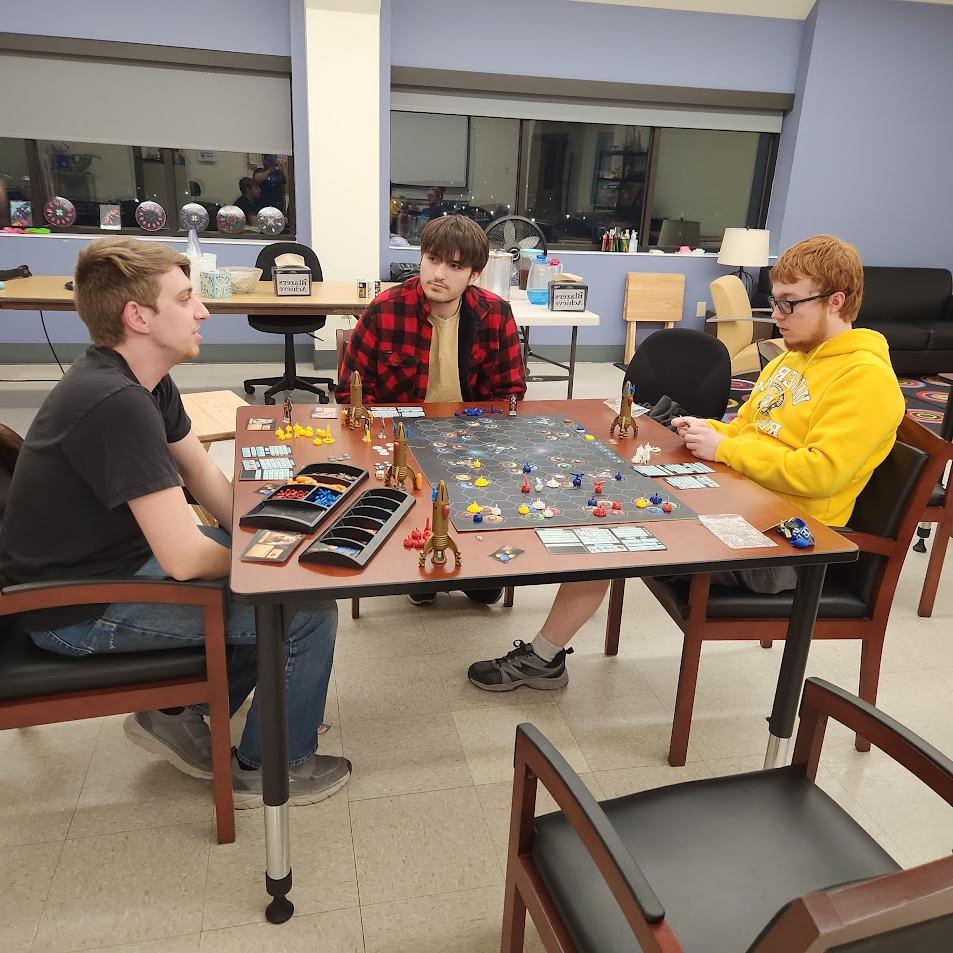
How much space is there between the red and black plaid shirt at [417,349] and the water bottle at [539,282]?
207cm

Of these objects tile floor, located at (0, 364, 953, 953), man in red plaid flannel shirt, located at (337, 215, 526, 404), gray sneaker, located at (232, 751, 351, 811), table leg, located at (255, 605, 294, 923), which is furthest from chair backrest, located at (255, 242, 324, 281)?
table leg, located at (255, 605, 294, 923)

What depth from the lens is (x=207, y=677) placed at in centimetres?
155

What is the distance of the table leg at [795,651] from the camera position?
5.47 feet

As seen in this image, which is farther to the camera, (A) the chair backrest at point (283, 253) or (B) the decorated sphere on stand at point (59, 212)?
(B) the decorated sphere on stand at point (59, 212)

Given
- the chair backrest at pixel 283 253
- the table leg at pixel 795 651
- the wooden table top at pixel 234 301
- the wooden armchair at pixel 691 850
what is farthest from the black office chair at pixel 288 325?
the wooden armchair at pixel 691 850

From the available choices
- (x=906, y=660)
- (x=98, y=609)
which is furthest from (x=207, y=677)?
(x=906, y=660)

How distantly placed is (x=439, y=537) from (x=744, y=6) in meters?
6.37

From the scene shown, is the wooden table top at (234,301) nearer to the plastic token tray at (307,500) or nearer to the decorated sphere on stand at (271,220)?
the decorated sphere on stand at (271,220)

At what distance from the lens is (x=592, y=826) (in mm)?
960

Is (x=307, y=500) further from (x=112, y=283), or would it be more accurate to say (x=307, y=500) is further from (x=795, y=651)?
(x=795, y=651)

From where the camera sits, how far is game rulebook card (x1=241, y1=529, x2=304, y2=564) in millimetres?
1384

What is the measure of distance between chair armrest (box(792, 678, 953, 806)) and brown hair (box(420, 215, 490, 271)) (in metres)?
1.59

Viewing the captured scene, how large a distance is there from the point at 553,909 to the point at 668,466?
116cm

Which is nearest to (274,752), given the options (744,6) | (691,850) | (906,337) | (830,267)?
(691,850)
